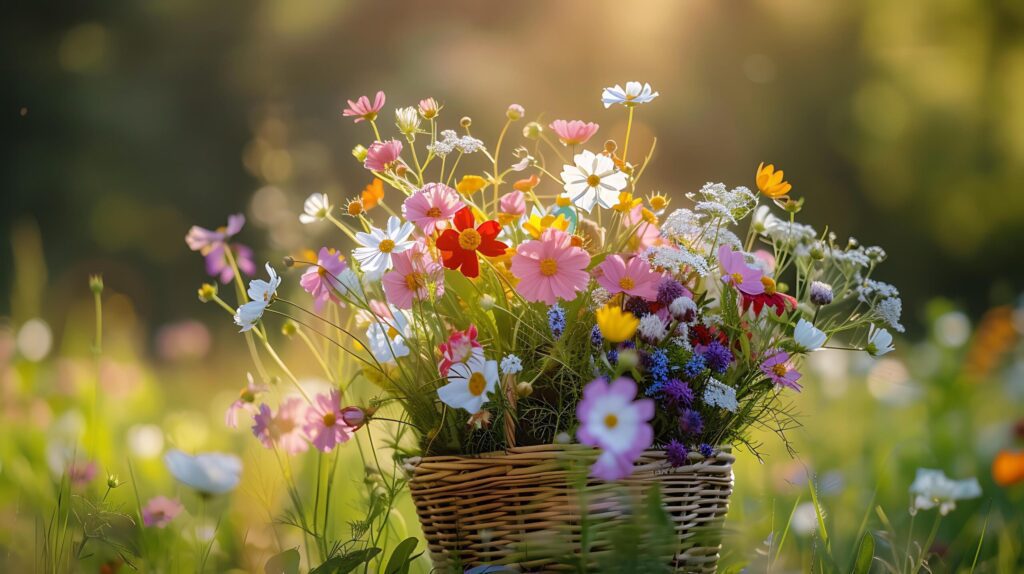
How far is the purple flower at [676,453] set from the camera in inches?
Result: 43.1

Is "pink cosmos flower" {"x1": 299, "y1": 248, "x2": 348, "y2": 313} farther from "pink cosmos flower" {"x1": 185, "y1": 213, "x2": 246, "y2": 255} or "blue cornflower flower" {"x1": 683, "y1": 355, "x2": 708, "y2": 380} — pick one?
"blue cornflower flower" {"x1": 683, "y1": 355, "x2": 708, "y2": 380}

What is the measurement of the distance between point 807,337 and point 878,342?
0.11 meters

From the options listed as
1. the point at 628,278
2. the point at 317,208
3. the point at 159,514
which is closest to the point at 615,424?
the point at 628,278

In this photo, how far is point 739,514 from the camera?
171 cm

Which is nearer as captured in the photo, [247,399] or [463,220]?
[463,220]

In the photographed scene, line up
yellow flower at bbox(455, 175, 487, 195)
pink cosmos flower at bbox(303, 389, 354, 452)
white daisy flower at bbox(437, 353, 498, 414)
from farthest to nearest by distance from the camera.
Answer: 1. pink cosmos flower at bbox(303, 389, 354, 452)
2. yellow flower at bbox(455, 175, 487, 195)
3. white daisy flower at bbox(437, 353, 498, 414)

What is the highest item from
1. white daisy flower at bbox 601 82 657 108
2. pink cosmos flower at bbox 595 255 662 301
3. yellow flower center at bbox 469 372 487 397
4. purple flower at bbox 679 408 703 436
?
white daisy flower at bbox 601 82 657 108

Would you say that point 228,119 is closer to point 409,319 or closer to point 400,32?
point 400,32

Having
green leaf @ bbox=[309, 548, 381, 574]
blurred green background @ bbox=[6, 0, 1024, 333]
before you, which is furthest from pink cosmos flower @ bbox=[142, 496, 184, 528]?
blurred green background @ bbox=[6, 0, 1024, 333]

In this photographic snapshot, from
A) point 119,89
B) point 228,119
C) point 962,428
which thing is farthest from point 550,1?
point 962,428

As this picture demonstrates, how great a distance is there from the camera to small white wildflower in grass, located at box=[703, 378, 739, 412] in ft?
3.60

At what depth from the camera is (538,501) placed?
43.4 inches

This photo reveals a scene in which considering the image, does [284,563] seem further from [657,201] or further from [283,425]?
[657,201]

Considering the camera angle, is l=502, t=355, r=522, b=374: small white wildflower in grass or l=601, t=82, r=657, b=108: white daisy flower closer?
l=502, t=355, r=522, b=374: small white wildflower in grass
